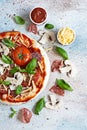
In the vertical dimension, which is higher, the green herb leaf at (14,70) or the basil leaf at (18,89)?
the green herb leaf at (14,70)

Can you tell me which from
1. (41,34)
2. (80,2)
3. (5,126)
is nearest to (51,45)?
(41,34)

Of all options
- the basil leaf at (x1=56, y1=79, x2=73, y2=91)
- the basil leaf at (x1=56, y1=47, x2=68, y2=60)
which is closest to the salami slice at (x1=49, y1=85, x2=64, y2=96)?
the basil leaf at (x1=56, y1=79, x2=73, y2=91)

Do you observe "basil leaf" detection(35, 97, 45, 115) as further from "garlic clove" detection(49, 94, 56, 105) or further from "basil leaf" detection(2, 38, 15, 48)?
"basil leaf" detection(2, 38, 15, 48)

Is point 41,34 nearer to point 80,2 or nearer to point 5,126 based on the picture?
point 80,2

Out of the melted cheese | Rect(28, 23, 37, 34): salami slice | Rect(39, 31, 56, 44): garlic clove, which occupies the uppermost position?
Rect(28, 23, 37, 34): salami slice

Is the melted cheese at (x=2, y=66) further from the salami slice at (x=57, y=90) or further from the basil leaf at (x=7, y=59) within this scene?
the salami slice at (x=57, y=90)

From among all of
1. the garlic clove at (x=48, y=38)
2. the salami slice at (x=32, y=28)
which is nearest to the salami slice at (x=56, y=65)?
the garlic clove at (x=48, y=38)
